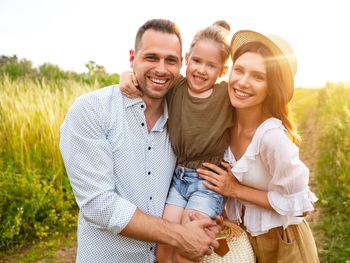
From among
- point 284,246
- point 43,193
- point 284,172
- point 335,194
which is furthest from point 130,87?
point 335,194

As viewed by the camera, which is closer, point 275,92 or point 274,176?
point 274,176

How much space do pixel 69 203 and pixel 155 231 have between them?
3324 mm

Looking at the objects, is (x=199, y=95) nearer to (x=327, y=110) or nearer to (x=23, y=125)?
(x=23, y=125)

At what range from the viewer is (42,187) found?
18.2 feet

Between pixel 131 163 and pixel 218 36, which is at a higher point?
pixel 218 36

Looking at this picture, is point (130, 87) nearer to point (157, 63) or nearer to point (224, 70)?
point (157, 63)

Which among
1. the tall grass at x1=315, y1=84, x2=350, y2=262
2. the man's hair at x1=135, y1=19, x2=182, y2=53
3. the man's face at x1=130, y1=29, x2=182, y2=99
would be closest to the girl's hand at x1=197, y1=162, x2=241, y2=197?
the man's face at x1=130, y1=29, x2=182, y2=99

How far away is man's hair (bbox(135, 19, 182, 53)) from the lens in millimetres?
2922

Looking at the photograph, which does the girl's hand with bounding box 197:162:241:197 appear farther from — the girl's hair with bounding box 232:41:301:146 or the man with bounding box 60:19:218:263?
the girl's hair with bounding box 232:41:301:146

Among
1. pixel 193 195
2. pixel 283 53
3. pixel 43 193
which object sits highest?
pixel 283 53

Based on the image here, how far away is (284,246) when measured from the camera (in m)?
2.78

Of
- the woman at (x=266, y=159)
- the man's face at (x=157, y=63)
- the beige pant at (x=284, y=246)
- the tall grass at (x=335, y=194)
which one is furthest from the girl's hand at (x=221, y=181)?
the tall grass at (x=335, y=194)

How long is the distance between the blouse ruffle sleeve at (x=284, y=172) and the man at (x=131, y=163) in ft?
1.43

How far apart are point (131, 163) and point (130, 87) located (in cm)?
48
